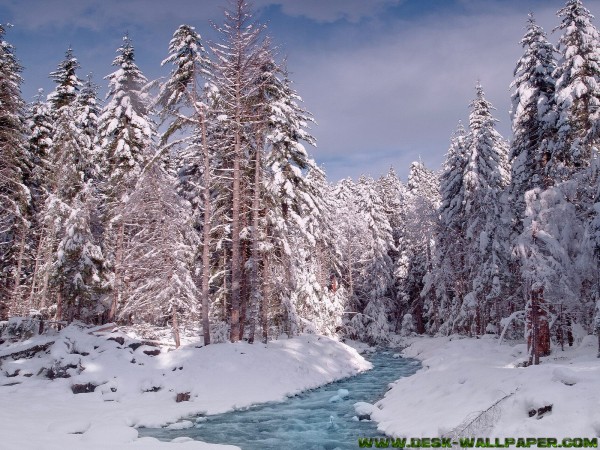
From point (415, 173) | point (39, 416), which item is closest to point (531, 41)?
point (39, 416)

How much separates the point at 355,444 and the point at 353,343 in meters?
29.8

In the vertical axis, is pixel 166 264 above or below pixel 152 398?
above

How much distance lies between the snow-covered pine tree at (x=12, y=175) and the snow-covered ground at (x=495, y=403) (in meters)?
20.0

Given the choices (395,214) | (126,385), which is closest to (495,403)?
(126,385)

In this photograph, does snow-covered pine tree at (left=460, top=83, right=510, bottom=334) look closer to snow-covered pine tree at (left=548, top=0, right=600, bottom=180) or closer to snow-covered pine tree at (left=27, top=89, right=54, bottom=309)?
snow-covered pine tree at (left=548, top=0, right=600, bottom=180)

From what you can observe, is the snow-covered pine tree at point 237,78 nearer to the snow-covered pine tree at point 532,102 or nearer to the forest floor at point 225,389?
the forest floor at point 225,389

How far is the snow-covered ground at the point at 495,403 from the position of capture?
8133 mm

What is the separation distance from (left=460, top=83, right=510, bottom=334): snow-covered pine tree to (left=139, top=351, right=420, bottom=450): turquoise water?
13717 millimetres

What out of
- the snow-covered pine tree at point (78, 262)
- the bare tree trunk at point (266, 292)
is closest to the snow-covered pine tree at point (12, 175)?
the snow-covered pine tree at point (78, 262)

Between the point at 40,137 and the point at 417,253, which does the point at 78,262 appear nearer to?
the point at 40,137

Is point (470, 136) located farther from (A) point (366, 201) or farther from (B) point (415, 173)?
(B) point (415, 173)

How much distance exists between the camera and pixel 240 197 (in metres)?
24.0

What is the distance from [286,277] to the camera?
80.3ft

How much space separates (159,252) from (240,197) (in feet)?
18.1
